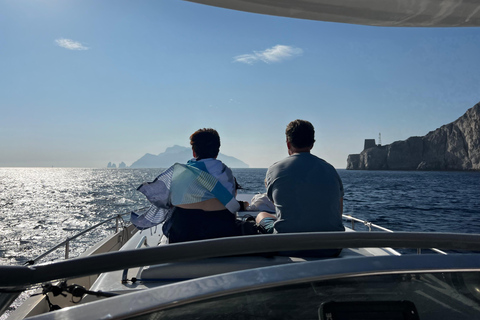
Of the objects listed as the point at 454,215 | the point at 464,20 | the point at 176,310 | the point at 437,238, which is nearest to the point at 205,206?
the point at 437,238

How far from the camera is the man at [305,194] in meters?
2.75

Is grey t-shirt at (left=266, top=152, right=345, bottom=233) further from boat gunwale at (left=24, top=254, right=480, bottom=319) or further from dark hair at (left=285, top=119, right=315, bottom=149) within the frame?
boat gunwale at (left=24, top=254, right=480, bottom=319)

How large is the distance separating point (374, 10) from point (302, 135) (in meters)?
1.33

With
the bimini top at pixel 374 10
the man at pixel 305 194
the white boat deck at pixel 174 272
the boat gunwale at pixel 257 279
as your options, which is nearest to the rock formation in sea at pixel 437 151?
the bimini top at pixel 374 10

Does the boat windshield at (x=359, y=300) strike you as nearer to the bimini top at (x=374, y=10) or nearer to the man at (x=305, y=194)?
the man at (x=305, y=194)

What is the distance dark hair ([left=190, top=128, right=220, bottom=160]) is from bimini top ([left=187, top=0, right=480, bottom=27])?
43.0 inches

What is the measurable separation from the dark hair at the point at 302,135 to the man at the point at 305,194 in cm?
11

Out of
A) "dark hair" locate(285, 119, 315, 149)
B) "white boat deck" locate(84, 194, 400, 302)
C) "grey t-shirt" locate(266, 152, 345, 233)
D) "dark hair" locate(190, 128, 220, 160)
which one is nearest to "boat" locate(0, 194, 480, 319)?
"white boat deck" locate(84, 194, 400, 302)

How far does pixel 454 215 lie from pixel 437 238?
2607cm

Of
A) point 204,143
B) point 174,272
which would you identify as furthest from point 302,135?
point 174,272

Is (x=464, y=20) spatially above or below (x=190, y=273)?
above

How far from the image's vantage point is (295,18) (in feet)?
11.5

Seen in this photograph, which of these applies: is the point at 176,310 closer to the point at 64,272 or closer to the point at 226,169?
the point at 64,272

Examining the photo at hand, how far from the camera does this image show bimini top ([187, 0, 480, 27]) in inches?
123
